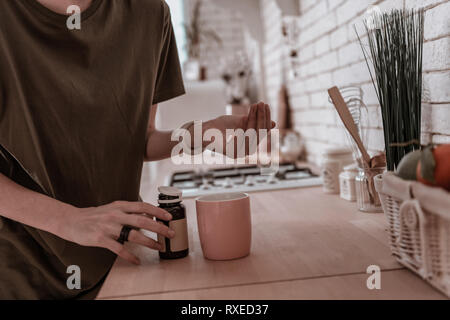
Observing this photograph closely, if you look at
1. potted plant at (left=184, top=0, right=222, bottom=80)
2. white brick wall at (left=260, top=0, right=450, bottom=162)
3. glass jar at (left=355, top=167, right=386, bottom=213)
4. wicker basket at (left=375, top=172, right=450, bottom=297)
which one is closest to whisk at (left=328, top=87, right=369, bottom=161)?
white brick wall at (left=260, top=0, right=450, bottom=162)

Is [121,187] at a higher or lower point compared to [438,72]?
lower

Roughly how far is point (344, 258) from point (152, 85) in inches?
25.5

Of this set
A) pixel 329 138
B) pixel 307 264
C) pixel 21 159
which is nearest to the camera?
pixel 307 264

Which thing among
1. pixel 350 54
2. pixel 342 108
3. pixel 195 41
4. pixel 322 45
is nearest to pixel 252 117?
pixel 342 108

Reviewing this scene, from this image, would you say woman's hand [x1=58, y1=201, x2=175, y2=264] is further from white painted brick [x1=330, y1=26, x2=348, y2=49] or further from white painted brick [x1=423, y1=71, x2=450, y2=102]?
white painted brick [x1=330, y1=26, x2=348, y2=49]

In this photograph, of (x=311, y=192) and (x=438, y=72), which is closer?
(x=438, y=72)

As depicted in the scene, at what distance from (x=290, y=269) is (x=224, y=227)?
0.14m

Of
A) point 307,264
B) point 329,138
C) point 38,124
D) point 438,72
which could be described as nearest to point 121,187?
point 38,124

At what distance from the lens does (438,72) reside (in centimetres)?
95

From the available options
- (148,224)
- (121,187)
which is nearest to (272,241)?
(148,224)

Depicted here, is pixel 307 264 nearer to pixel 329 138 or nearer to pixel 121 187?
pixel 121 187

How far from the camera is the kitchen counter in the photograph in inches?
24.8
